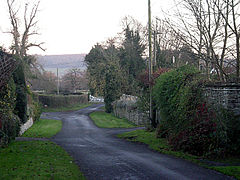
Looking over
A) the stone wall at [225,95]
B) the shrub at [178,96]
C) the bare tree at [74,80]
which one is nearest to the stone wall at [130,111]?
the shrub at [178,96]

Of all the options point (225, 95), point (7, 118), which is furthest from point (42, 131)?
point (225, 95)

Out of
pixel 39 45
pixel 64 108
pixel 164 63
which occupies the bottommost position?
pixel 64 108

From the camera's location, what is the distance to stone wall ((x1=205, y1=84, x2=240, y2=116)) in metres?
13.0

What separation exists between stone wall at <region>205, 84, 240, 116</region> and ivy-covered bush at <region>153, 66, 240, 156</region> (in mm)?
298

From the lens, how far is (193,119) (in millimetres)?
13852

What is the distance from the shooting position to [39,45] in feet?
158

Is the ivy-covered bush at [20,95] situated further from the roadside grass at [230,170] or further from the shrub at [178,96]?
the roadside grass at [230,170]

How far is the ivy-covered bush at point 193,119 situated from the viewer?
12.5m

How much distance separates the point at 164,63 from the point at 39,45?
20.6m

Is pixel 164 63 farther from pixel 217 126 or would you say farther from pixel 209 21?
pixel 217 126

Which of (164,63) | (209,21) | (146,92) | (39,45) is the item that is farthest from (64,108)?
(209,21)

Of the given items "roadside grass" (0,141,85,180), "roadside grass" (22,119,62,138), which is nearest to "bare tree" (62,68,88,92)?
"roadside grass" (22,119,62,138)

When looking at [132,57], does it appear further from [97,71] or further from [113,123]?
[113,123]

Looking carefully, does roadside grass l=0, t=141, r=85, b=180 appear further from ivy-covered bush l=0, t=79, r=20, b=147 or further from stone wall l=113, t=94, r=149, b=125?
stone wall l=113, t=94, r=149, b=125
